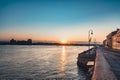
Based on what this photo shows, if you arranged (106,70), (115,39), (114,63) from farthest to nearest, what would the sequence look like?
(115,39) → (114,63) → (106,70)

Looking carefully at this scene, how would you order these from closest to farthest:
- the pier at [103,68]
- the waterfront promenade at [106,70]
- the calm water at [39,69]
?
the waterfront promenade at [106,70], the pier at [103,68], the calm water at [39,69]

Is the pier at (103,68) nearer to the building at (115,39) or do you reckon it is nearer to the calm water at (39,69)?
the calm water at (39,69)

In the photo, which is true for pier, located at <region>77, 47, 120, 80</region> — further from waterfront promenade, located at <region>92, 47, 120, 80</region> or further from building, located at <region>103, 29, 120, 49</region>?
building, located at <region>103, 29, 120, 49</region>

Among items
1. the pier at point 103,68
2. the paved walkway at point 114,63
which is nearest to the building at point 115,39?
the pier at point 103,68

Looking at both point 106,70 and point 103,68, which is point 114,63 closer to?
point 103,68

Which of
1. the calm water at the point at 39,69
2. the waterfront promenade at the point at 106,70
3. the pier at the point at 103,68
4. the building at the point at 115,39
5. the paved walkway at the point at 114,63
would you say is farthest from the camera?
the building at the point at 115,39

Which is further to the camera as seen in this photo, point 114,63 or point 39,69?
point 39,69

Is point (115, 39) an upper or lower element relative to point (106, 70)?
upper

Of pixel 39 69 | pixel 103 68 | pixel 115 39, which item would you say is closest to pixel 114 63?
pixel 103 68

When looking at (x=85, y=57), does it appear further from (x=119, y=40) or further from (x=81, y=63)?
(x=119, y=40)

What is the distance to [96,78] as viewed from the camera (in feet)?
41.3

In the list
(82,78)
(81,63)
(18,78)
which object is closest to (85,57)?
(81,63)

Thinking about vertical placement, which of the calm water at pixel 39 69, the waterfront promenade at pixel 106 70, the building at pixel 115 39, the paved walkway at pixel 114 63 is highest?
the building at pixel 115 39

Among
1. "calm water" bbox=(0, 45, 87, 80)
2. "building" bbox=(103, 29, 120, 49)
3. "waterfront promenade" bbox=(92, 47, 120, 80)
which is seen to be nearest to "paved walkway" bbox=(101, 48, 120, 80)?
"waterfront promenade" bbox=(92, 47, 120, 80)
